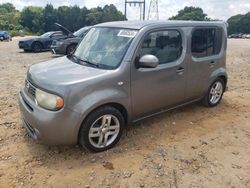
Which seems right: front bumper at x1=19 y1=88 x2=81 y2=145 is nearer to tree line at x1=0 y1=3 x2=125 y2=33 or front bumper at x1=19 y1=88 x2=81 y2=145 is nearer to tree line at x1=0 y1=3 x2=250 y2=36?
tree line at x1=0 y1=3 x2=250 y2=36

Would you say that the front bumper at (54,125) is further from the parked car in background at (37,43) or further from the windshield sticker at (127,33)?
the parked car in background at (37,43)

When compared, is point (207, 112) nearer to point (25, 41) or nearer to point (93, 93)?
point (93, 93)

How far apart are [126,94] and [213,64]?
7.58ft

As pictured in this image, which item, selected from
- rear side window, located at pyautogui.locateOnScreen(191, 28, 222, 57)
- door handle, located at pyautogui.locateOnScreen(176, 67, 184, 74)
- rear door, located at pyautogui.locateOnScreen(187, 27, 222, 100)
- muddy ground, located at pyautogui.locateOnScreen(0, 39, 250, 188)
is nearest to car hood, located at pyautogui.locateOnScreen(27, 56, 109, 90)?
muddy ground, located at pyautogui.locateOnScreen(0, 39, 250, 188)

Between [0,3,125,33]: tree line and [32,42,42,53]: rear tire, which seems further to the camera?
[0,3,125,33]: tree line

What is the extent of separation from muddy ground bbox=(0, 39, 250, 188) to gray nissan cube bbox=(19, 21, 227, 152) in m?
0.30

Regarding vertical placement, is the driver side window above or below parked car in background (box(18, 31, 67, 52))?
above

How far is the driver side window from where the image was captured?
4.22m

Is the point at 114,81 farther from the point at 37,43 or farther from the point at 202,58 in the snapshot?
the point at 37,43

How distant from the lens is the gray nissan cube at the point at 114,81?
352cm

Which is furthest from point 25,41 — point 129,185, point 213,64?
point 129,185

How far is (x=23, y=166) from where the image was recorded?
11.8ft

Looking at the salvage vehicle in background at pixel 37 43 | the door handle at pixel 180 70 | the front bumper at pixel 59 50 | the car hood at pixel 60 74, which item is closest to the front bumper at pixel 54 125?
the car hood at pixel 60 74

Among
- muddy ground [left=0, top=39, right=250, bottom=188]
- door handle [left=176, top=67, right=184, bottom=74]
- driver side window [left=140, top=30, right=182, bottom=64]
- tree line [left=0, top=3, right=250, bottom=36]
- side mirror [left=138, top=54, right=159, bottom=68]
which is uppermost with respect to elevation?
tree line [left=0, top=3, right=250, bottom=36]
